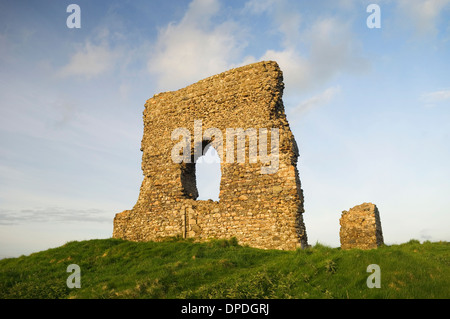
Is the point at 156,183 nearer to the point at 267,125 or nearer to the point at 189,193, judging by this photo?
the point at 189,193

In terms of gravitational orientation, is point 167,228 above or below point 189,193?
below

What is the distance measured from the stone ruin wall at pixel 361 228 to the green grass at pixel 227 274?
1.87 m

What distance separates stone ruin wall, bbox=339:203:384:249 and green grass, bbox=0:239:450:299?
1868 millimetres

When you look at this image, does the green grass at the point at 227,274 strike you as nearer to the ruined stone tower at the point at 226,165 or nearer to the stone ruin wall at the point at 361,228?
the ruined stone tower at the point at 226,165

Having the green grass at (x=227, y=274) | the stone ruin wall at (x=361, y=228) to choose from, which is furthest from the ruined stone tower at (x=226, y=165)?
the stone ruin wall at (x=361, y=228)

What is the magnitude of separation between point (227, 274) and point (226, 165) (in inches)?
228

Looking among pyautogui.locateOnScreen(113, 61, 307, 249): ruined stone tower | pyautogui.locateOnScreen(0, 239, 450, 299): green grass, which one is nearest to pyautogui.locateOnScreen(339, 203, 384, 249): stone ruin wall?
pyautogui.locateOnScreen(0, 239, 450, 299): green grass

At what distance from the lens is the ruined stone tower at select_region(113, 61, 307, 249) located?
1266 centimetres

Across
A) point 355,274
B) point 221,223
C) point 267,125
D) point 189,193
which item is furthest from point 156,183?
point 355,274

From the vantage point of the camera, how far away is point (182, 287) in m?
7.96

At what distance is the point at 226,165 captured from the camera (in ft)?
46.1

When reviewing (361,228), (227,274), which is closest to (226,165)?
(227,274)

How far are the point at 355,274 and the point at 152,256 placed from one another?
6937 millimetres

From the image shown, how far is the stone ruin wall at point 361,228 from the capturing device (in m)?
13.5
